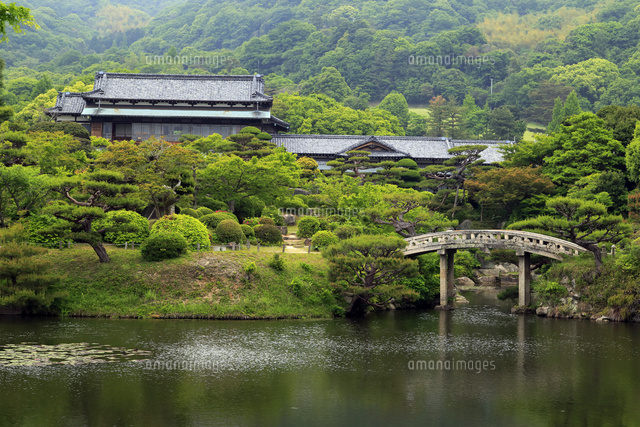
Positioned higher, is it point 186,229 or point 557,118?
point 557,118

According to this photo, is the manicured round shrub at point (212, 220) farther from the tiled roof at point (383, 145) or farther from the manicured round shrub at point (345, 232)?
the tiled roof at point (383, 145)

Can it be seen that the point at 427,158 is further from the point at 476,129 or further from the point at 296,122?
the point at 476,129

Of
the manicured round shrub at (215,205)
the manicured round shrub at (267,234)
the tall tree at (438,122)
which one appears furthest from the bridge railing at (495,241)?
the tall tree at (438,122)

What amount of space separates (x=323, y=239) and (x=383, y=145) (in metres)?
25.7

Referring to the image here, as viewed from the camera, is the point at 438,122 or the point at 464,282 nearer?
the point at 464,282

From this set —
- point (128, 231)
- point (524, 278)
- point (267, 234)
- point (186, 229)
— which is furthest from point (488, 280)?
point (128, 231)

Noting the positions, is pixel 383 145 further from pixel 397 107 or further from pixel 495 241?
pixel 397 107

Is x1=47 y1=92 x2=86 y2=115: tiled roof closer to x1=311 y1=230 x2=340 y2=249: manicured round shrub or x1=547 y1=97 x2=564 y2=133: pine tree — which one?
x1=311 y1=230 x2=340 y2=249: manicured round shrub

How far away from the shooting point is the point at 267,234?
4203 centimetres

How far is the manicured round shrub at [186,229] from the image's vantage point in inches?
1484

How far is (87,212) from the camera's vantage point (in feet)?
110

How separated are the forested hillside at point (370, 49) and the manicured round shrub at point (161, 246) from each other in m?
57.8

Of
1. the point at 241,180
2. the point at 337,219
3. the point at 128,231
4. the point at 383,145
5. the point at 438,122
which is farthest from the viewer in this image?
the point at 438,122

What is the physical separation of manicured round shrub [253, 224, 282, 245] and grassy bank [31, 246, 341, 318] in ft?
14.5
